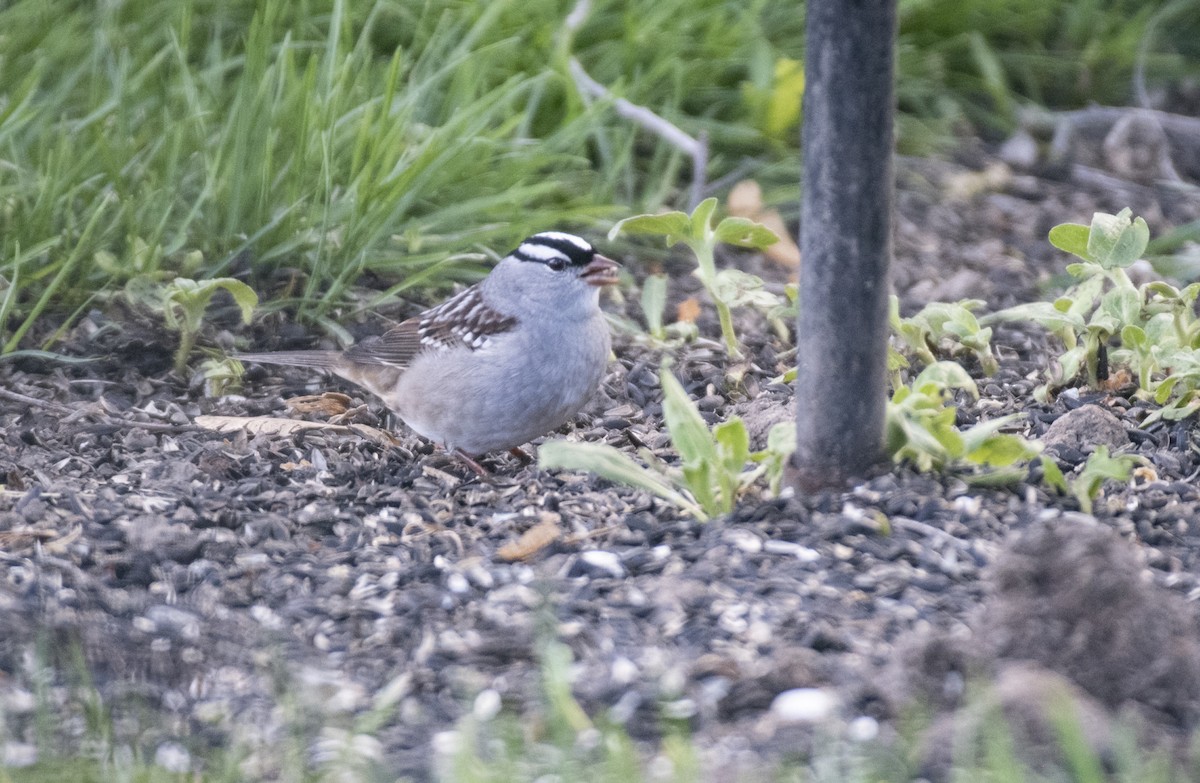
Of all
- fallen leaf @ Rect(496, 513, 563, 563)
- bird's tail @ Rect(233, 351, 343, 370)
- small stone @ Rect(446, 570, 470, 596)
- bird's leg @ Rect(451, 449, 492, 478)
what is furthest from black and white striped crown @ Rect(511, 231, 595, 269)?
small stone @ Rect(446, 570, 470, 596)

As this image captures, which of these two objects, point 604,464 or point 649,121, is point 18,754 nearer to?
point 604,464

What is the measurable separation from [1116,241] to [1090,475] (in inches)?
37.0

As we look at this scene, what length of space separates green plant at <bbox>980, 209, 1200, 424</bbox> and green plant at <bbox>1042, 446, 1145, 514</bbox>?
48 cm

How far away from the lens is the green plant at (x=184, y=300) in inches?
183

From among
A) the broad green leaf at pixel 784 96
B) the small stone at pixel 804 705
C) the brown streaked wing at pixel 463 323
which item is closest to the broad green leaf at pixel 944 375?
the small stone at pixel 804 705

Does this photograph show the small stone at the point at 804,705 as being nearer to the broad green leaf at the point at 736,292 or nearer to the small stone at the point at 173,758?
the small stone at the point at 173,758

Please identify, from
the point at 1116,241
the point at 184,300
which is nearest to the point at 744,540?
the point at 1116,241

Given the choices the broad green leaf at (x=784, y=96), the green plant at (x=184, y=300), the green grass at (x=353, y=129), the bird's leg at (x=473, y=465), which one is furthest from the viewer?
the broad green leaf at (x=784, y=96)

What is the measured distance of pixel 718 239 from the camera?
173 inches

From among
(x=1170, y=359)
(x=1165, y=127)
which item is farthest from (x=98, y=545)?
(x=1165, y=127)

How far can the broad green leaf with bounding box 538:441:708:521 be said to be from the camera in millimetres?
3426

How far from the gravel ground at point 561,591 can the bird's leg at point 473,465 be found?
31mm

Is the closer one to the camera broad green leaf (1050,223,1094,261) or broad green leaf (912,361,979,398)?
broad green leaf (912,361,979,398)

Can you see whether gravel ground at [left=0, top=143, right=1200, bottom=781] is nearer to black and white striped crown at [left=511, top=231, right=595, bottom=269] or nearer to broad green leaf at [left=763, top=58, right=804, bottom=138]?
black and white striped crown at [left=511, top=231, right=595, bottom=269]
